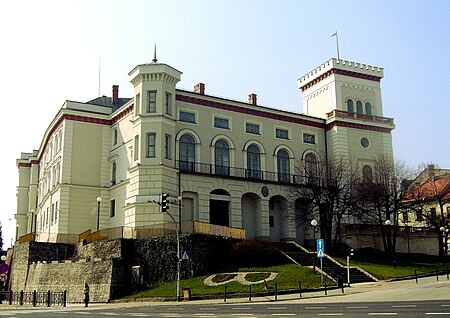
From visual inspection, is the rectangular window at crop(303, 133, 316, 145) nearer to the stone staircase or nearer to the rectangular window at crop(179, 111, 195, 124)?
the rectangular window at crop(179, 111, 195, 124)

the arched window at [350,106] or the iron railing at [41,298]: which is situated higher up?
the arched window at [350,106]

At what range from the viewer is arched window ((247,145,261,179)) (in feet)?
182

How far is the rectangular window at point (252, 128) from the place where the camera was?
5668 cm

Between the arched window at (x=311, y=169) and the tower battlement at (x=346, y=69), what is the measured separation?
1019 centimetres

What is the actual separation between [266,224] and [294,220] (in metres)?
2.95

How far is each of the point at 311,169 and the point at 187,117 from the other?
14074 mm

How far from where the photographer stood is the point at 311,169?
187ft

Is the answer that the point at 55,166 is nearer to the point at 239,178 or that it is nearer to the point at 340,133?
the point at 239,178

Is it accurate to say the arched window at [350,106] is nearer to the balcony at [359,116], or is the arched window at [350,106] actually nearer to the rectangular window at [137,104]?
the balcony at [359,116]

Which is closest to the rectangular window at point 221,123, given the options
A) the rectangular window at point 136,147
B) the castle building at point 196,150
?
the castle building at point 196,150

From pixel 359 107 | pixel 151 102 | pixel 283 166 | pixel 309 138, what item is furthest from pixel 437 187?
pixel 151 102

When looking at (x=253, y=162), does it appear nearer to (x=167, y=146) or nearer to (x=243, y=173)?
(x=243, y=173)

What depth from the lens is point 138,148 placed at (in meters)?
49.4

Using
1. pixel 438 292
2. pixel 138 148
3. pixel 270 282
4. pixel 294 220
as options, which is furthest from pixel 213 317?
pixel 294 220
